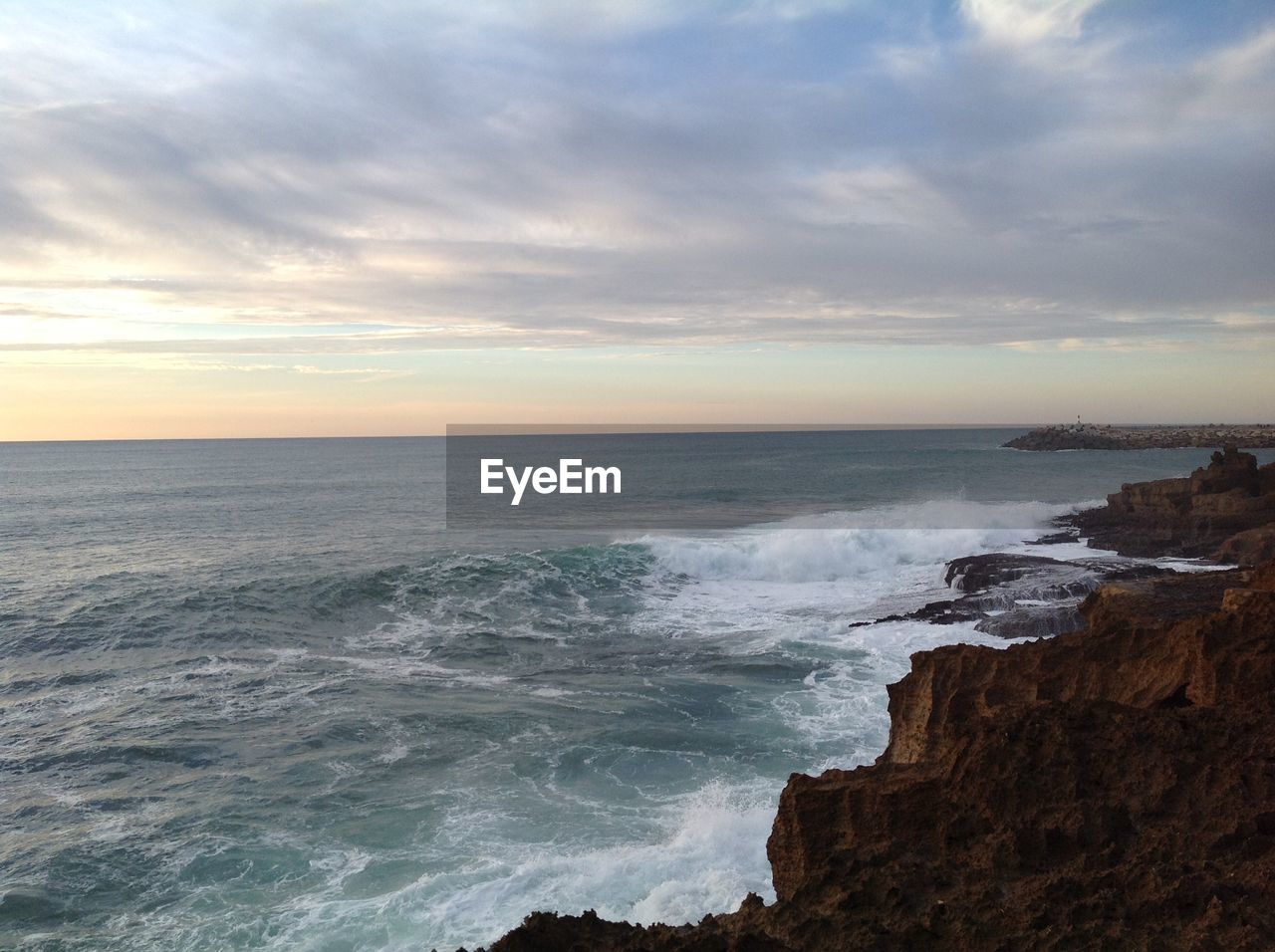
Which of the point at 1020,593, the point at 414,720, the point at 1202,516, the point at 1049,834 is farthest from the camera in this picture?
the point at 1202,516

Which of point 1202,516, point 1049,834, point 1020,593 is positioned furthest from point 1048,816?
point 1202,516

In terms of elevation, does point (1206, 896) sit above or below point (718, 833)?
above

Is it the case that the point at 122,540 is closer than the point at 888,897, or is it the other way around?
the point at 888,897

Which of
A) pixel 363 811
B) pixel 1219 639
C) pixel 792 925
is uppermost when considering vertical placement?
pixel 1219 639

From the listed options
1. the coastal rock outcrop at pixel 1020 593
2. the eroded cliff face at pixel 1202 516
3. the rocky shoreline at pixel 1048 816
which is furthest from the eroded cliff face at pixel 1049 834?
the eroded cliff face at pixel 1202 516

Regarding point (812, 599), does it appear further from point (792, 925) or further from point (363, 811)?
point (792, 925)

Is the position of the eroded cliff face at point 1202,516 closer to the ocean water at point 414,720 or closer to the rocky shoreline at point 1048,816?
the ocean water at point 414,720

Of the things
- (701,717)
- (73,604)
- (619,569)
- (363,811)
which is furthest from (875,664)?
(73,604)

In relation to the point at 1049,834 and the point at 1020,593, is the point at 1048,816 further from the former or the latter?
the point at 1020,593
